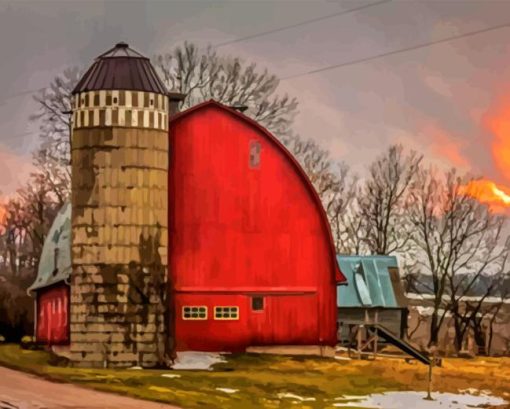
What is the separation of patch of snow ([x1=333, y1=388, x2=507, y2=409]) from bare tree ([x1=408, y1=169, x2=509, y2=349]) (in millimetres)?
1087

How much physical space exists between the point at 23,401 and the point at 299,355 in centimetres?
297

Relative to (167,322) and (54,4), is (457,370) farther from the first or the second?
(54,4)

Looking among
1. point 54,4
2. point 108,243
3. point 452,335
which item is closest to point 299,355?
point 452,335

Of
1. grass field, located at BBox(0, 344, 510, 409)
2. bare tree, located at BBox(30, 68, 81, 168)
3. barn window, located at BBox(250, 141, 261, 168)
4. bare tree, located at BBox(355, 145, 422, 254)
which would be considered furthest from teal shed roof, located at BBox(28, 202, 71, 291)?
bare tree, located at BBox(355, 145, 422, 254)

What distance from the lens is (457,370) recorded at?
11344mm

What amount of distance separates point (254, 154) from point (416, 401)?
285 cm

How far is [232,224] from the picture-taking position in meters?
11.8

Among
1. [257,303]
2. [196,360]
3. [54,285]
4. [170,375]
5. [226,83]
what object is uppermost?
[226,83]

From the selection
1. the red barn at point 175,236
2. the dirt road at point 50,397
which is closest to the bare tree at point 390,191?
the red barn at point 175,236

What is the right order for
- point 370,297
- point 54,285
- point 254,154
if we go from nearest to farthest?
point 54,285 < point 254,154 < point 370,297

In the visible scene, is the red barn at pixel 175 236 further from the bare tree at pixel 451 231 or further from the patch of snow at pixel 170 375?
the bare tree at pixel 451 231

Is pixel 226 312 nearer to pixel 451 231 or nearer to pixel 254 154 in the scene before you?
pixel 254 154

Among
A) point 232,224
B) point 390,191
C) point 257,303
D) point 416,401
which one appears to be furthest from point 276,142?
point 416,401

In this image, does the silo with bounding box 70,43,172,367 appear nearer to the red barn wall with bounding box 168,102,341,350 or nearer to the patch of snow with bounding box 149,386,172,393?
the red barn wall with bounding box 168,102,341,350
